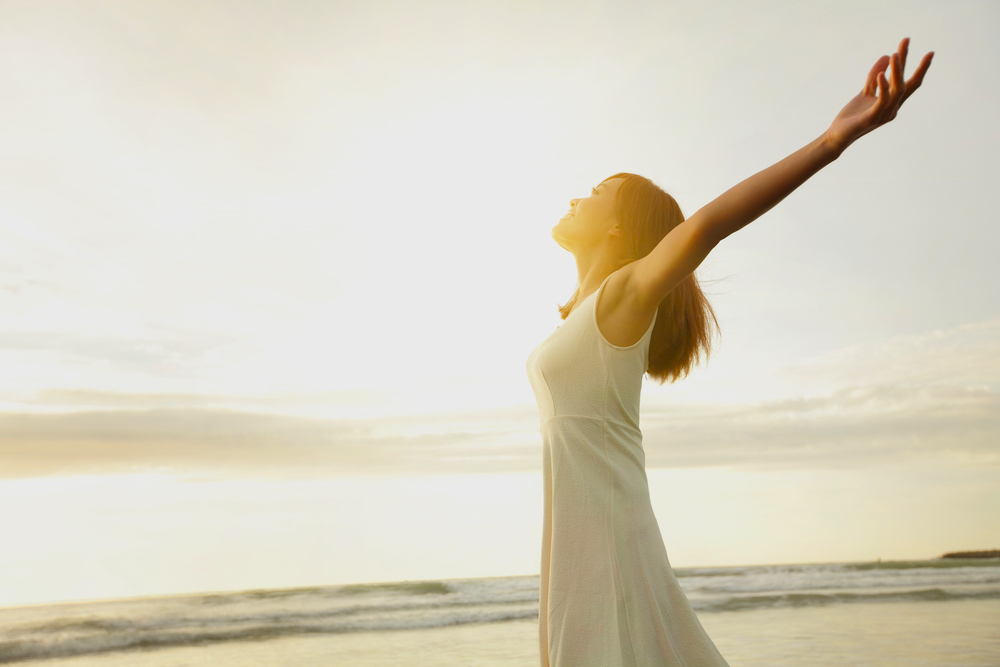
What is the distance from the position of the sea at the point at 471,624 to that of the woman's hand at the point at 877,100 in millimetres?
6361

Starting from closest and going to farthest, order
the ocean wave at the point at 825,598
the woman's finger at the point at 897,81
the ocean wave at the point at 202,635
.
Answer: the woman's finger at the point at 897,81, the ocean wave at the point at 202,635, the ocean wave at the point at 825,598

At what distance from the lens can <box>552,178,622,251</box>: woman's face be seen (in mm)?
1859

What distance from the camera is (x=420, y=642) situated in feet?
27.3

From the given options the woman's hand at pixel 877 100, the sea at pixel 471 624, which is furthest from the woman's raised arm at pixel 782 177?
the sea at pixel 471 624

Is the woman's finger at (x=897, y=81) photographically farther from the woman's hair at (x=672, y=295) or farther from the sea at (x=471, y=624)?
the sea at (x=471, y=624)

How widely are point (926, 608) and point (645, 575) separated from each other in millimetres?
10325

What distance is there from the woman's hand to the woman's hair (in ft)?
2.30

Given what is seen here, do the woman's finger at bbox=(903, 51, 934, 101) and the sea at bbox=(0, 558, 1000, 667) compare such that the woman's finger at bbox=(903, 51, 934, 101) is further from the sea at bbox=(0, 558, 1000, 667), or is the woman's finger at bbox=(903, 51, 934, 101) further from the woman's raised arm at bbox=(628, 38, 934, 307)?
the sea at bbox=(0, 558, 1000, 667)

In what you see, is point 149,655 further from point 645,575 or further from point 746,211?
point 746,211

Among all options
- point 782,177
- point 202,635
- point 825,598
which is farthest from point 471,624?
point 782,177

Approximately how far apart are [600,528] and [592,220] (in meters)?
0.84

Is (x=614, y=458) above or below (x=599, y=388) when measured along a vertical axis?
below

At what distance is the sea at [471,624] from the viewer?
6969 mm

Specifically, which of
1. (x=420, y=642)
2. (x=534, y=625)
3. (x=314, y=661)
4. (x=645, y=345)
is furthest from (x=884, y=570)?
(x=645, y=345)
